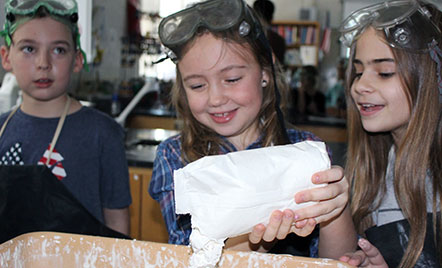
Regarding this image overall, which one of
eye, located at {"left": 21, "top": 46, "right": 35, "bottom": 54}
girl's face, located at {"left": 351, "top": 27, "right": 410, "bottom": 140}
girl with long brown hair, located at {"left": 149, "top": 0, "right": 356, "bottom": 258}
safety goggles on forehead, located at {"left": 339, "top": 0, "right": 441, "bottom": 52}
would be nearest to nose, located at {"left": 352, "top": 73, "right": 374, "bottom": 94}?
girl's face, located at {"left": 351, "top": 27, "right": 410, "bottom": 140}

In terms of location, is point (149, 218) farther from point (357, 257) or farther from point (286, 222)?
point (286, 222)

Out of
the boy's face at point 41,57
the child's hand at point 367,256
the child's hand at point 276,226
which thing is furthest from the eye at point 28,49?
the child's hand at point 367,256

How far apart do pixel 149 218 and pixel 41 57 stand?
1187 mm

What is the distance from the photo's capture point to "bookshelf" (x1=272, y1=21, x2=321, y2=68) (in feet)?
20.9

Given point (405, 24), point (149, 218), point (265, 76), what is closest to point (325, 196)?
point (265, 76)

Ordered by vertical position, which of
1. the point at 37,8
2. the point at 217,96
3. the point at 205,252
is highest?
the point at 37,8

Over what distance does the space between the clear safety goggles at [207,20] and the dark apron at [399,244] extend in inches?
24.2

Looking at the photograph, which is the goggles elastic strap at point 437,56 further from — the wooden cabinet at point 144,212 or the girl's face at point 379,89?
the wooden cabinet at point 144,212

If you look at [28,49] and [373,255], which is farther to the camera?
[28,49]

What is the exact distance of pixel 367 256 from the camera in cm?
100

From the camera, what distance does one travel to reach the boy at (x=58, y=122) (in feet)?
4.31

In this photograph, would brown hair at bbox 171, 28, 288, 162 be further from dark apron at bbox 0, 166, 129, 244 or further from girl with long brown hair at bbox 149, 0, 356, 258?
dark apron at bbox 0, 166, 129, 244

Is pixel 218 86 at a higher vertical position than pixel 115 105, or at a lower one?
higher

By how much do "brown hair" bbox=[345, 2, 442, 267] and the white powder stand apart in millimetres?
579
